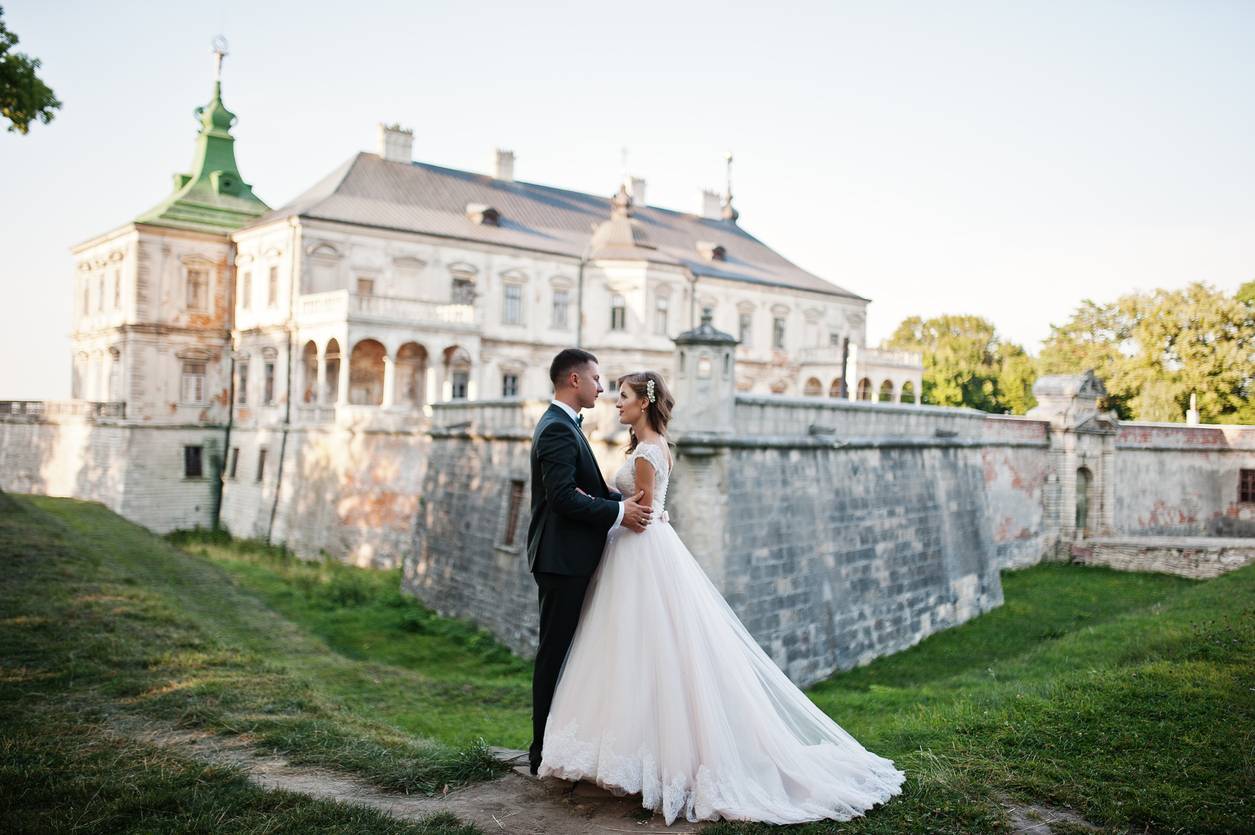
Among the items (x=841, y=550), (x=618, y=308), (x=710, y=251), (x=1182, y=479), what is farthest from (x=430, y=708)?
(x=710, y=251)

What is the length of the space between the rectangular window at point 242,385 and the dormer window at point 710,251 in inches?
788

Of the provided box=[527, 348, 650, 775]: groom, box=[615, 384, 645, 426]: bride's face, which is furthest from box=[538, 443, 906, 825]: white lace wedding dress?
box=[615, 384, 645, 426]: bride's face

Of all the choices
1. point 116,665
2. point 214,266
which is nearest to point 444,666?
point 116,665

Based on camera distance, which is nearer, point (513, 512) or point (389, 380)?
point (513, 512)

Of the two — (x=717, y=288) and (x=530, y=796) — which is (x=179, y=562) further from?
(x=717, y=288)

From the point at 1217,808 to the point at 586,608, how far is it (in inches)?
151

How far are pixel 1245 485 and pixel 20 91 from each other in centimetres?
3420

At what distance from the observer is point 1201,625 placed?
11531 mm

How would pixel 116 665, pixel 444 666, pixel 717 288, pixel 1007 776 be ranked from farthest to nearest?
pixel 717 288 < pixel 444 666 < pixel 116 665 < pixel 1007 776

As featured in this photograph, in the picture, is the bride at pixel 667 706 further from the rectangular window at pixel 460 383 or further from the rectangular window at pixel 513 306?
the rectangular window at pixel 513 306

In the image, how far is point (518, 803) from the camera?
5199mm

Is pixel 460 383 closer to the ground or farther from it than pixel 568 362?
farther from it

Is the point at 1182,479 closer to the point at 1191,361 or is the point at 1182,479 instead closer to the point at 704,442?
the point at 1191,361

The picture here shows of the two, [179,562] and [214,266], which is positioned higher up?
[214,266]
